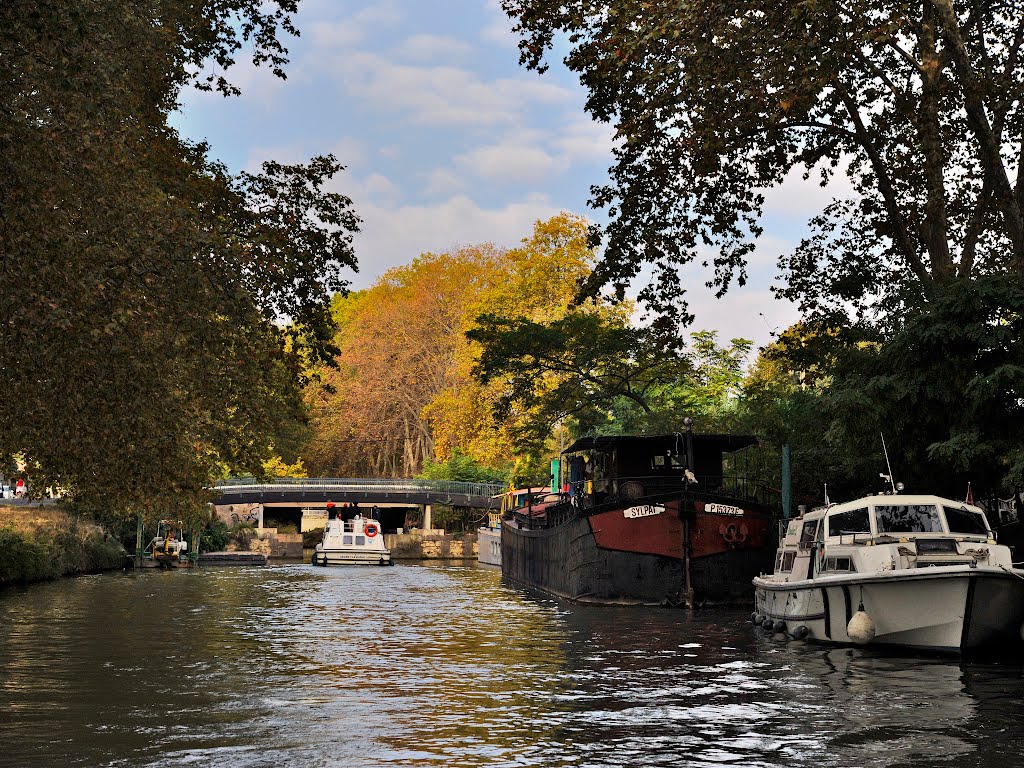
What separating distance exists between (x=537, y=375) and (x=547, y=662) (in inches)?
1141

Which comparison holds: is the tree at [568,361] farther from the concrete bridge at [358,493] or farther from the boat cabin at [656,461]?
the concrete bridge at [358,493]

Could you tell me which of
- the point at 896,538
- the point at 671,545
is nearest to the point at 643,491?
the point at 671,545

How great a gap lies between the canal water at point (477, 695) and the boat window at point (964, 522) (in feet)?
10.0

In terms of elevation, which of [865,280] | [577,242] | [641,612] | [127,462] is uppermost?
[577,242]

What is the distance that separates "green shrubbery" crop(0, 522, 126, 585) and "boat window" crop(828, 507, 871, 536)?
26.4m

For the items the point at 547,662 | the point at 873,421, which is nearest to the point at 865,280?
the point at 873,421

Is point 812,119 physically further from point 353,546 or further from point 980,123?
point 353,546

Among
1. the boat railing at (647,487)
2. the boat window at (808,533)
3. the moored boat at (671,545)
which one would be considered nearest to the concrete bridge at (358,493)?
the boat railing at (647,487)

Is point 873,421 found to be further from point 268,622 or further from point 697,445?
point 268,622

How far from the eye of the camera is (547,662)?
67.1ft

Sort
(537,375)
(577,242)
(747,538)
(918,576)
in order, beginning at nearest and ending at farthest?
(918,576) < (747,538) < (537,375) < (577,242)

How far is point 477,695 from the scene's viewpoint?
1650cm

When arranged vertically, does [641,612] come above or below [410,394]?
below

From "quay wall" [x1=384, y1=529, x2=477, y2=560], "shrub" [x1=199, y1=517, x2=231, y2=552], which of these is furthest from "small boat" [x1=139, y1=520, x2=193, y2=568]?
"quay wall" [x1=384, y1=529, x2=477, y2=560]
